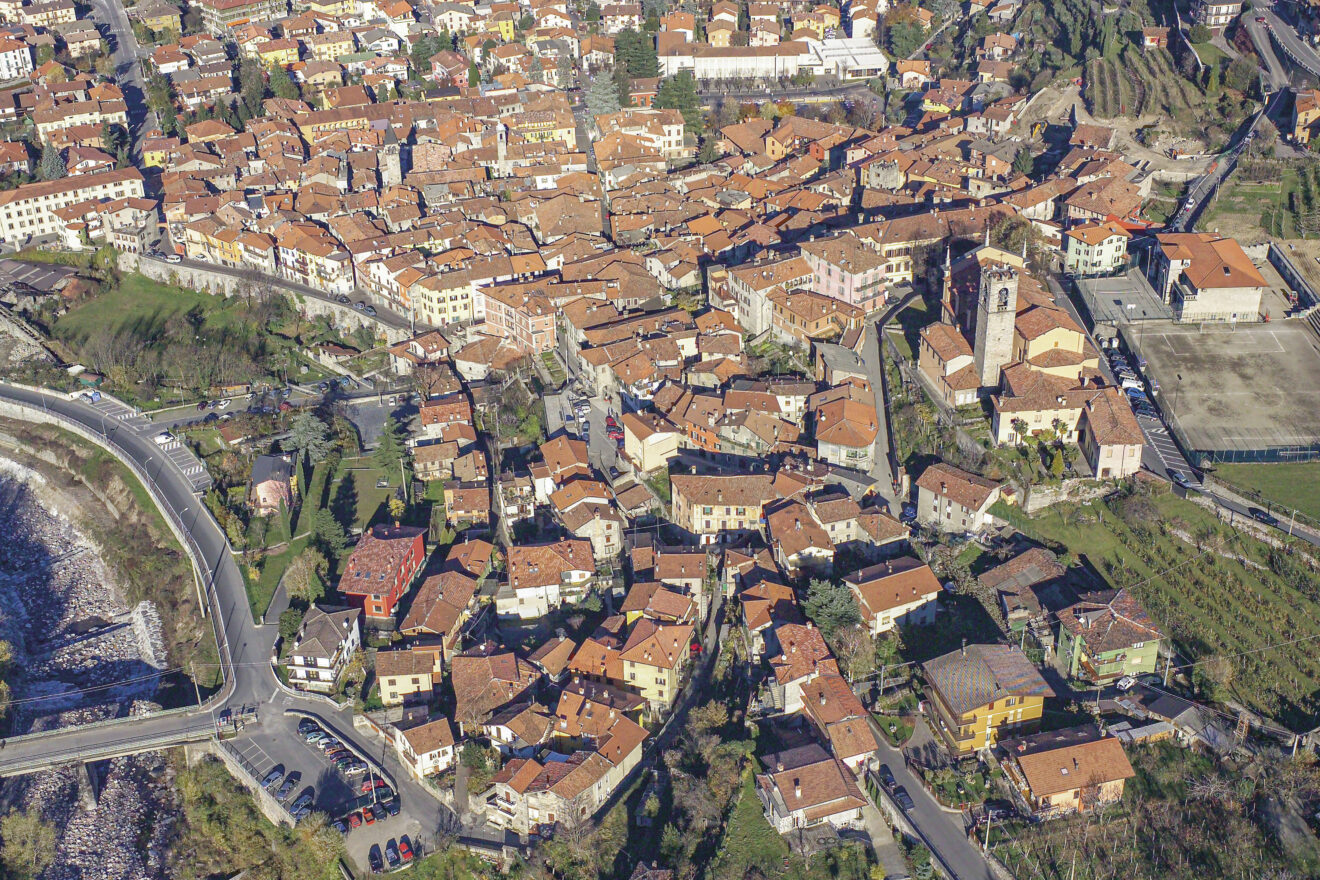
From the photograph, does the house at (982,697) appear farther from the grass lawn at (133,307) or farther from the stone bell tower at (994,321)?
the grass lawn at (133,307)

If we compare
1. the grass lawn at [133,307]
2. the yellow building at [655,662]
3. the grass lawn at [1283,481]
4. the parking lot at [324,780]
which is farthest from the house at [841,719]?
the grass lawn at [133,307]

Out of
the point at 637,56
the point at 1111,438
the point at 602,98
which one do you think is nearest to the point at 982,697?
the point at 1111,438

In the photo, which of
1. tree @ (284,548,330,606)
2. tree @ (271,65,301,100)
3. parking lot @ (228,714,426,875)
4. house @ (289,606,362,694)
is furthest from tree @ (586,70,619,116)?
parking lot @ (228,714,426,875)

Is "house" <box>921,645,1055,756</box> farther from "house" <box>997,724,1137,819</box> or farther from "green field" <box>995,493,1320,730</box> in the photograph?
"green field" <box>995,493,1320,730</box>

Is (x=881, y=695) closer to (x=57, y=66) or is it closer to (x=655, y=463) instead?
(x=655, y=463)

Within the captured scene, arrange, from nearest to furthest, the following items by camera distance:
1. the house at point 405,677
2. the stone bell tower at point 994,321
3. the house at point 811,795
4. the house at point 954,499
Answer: the house at point 811,795, the house at point 405,677, the house at point 954,499, the stone bell tower at point 994,321

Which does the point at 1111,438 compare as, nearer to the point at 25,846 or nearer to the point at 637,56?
the point at 25,846
